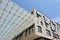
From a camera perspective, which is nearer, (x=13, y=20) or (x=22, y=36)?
(x=13, y=20)

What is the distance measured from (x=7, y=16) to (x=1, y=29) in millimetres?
8463

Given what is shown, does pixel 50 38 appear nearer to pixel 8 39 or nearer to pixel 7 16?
pixel 7 16

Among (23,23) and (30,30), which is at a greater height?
(23,23)

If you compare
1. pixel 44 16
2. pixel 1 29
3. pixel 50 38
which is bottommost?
pixel 50 38

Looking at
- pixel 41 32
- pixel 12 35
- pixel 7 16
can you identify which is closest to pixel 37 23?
pixel 41 32

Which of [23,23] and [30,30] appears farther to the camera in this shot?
[30,30]

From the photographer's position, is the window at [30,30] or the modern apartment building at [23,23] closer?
the modern apartment building at [23,23]

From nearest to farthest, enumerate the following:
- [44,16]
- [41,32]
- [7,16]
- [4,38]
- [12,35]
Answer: [7,16] → [41,32] → [44,16] → [12,35] → [4,38]

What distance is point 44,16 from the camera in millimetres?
33594

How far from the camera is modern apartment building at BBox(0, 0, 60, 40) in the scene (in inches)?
954

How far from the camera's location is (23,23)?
2928 cm

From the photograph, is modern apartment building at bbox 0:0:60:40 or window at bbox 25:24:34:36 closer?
modern apartment building at bbox 0:0:60:40

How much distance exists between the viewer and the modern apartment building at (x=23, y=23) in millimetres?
24234

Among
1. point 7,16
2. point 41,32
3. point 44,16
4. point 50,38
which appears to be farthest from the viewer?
point 44,16
